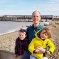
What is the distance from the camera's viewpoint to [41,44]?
426 cm

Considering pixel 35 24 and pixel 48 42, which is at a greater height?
pixel 35 24

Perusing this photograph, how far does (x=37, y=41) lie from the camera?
4273 mm

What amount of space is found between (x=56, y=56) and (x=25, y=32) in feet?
16.3

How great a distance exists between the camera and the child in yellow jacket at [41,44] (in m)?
4.24

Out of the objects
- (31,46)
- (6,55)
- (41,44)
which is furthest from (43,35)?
(6,55)

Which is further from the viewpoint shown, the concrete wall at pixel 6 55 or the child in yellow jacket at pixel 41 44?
the concrete wall at pixel 6 55

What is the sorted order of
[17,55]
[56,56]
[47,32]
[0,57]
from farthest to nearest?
[56,56], [0,57], [17,55], [47,32]

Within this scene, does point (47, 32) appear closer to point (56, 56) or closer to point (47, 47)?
point (47, 47)

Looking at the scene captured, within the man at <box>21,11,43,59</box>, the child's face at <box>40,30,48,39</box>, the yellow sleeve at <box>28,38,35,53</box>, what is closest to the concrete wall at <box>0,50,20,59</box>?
the man at <box>21,11,43,59</box>

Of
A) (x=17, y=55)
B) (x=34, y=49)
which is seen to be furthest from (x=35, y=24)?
(x=17, y=55)

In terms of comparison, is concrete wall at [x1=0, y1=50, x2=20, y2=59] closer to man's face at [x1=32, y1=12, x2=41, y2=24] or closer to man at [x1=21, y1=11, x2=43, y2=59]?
man at [x1=21, y1=11, x2=43, y2=59]

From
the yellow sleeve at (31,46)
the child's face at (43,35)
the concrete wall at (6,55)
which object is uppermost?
the child's face at (43,35)

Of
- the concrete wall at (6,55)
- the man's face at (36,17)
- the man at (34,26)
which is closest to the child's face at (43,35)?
the man at (34,26)

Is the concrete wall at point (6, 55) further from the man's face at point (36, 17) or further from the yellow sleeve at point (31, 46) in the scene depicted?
the man's face at point (36, 17)
